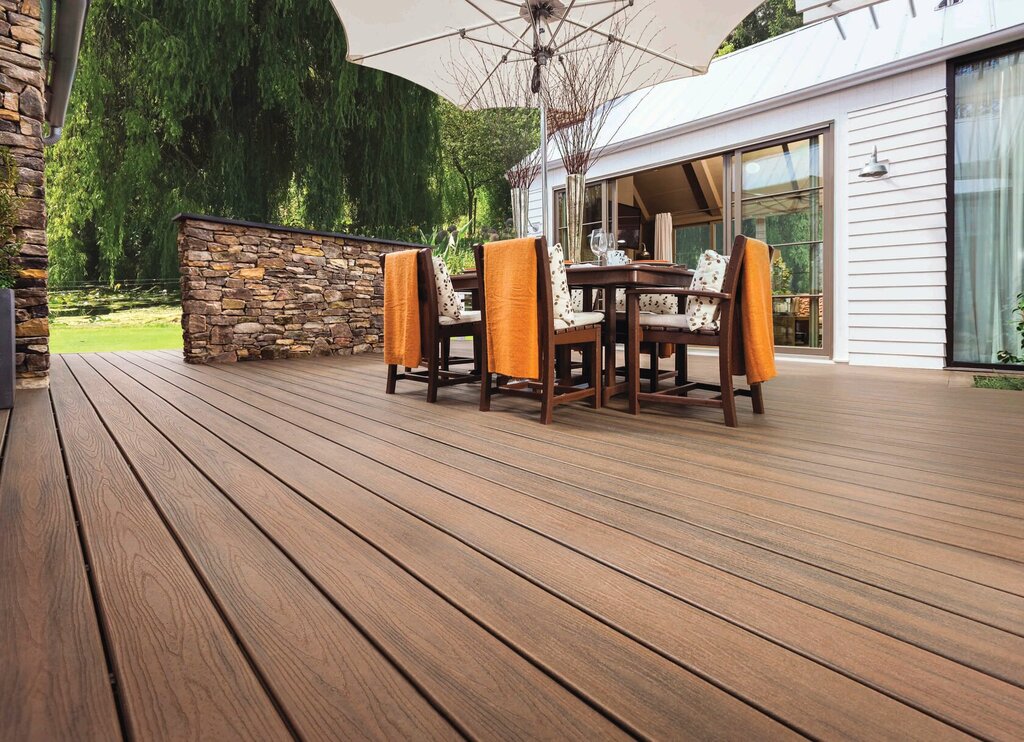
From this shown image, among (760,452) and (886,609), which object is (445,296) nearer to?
(760,452)

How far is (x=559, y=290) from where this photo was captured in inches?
111

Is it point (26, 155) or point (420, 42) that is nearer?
point (26, 155)

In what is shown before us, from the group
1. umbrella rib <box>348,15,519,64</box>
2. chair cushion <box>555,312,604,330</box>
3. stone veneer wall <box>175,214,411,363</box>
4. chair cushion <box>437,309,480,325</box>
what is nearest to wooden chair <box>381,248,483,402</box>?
chair cushion <box>437,309,480,325</box>

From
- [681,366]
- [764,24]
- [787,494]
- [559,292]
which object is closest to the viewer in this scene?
[787,494]

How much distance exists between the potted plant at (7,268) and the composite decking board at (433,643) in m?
2.38

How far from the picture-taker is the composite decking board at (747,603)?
0.81 metres

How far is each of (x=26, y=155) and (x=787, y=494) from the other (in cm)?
433

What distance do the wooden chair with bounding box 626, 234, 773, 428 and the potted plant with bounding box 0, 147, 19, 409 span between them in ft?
9.83

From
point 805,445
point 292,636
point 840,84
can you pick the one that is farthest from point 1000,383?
point 292,636

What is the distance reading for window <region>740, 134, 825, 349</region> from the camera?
573 centimetres

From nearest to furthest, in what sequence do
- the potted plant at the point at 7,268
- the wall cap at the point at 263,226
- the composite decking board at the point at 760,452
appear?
1. the composite decking board at the point at 760,452
2. the potted plant at the point at 7,268
3. the wall cap at the point at 263,226

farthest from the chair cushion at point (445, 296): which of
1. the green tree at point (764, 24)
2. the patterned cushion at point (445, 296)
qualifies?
the green tree at point (764, 24)

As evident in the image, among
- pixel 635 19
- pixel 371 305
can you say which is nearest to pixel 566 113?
pixel 635 19

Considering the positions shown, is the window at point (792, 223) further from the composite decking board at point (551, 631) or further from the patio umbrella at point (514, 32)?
the composite decking board at point (551, 631)
